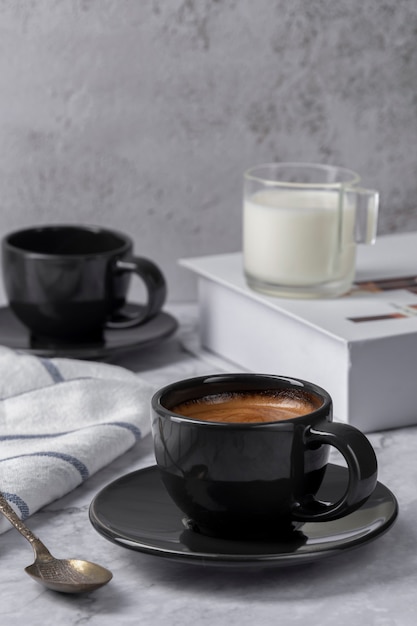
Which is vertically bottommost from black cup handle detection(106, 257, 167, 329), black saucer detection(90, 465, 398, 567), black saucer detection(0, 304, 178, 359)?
black saucer detection(0, 304, 178, 359)

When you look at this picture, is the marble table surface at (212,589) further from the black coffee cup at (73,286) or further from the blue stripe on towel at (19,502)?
the black coffee cup at (73,286)

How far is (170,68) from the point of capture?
1.28 metres

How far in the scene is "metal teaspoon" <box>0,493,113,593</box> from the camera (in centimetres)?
64

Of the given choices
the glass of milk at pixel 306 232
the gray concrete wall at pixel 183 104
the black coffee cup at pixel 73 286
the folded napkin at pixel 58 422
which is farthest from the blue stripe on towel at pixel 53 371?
the gray concrete wall at pixel 183 104

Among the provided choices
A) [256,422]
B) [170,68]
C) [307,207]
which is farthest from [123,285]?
[256,422]

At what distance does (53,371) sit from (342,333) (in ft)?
0.87

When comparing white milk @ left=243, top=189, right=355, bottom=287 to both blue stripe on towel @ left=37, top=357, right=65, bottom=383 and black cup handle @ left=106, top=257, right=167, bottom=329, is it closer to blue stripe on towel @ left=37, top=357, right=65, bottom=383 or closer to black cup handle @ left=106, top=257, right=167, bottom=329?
black cup handle @ left=106, top=257, right=167, bottom=329

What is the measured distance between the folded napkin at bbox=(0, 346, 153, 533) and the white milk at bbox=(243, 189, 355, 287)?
0.18m

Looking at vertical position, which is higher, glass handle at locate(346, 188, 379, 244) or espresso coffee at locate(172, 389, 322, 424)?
glass handle at locate(346, 188, 379, 244)

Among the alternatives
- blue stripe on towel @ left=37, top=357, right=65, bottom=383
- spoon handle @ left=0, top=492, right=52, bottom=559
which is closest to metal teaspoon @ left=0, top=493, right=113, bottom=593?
spoon handle @ left=0, top=492, right=52, bottom=559

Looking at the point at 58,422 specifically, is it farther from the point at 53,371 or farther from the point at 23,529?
the point at 23,529

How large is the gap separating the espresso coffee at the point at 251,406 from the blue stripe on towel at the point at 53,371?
0.30 metres

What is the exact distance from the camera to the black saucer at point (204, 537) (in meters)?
0.64

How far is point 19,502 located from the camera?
0.74 m
